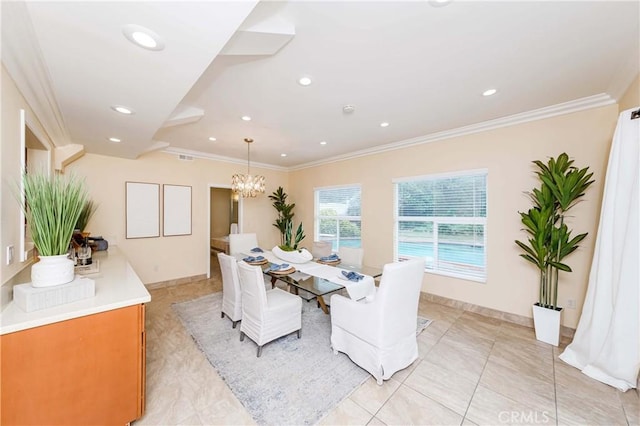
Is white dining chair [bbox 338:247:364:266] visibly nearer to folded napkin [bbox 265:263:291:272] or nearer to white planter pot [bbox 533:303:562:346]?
folded napkin [bbox 265:263:291:272]

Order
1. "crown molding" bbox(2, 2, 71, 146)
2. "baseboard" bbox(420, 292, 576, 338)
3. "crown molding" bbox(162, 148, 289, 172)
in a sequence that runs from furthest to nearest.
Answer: "crown molding" bbox(162, 148, 289, 172)
"baseboard" bbox(420, 292, 576, 338)
"crown molding" bbox(2, 2, 71, 146)

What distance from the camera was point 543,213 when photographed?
265 cm

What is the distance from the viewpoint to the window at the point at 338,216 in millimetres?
5039

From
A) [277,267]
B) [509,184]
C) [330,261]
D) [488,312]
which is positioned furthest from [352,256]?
[509,184]

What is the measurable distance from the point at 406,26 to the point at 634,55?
6.26 feet

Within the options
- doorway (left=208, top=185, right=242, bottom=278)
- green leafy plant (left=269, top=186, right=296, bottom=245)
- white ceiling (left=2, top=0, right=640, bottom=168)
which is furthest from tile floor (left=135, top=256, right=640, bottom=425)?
doorway (left=208, top=185, right=242, bottom=278)

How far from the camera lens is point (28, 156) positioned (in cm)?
253

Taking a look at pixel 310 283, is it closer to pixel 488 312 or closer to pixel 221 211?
pixel 488 312

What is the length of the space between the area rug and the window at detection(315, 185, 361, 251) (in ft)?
7.56

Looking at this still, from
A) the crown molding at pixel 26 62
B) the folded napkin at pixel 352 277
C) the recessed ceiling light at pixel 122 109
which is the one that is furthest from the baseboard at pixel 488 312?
the crown molding at pixel 26 62

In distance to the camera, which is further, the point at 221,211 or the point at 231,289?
the point at 221,211

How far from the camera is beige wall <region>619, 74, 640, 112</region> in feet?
6.82

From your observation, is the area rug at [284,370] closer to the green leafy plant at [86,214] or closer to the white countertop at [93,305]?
the white countertop at [93,305]

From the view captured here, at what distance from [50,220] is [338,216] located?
4483mm
